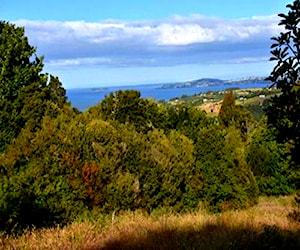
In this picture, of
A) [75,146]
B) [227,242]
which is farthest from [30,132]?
[227,242]

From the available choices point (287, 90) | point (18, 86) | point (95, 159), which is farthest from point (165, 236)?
point (18, 86)

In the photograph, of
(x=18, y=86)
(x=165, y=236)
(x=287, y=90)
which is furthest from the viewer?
(x=18, y=86)

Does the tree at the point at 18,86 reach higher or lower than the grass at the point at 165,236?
higher

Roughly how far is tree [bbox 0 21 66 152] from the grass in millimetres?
20130

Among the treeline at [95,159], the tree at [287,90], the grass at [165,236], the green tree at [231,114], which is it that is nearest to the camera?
the tree at [287,90]

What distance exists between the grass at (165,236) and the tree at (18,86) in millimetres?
20130

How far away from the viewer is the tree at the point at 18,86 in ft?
87.5

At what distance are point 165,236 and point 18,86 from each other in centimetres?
2230

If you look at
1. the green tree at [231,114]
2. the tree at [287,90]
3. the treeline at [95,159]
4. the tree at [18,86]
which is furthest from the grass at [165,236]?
the green tree at [231,114]

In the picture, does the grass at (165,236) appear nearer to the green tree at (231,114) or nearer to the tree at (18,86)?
the tree at (18,86)

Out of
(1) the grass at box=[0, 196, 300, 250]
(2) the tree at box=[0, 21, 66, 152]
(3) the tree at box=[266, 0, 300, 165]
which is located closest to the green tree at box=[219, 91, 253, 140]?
(2) the tree at box=[0, 21, 66, 152]

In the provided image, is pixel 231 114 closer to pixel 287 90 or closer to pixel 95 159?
pixel 95 159

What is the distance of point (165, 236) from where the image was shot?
636 centimetres

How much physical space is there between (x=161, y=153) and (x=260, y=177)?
18714 mm
